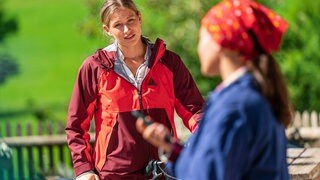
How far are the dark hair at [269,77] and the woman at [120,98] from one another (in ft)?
5.28

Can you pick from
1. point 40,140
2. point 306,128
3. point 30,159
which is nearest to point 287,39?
point 306,128

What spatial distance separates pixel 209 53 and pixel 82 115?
1.74 meters

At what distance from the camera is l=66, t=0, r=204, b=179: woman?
5062mm

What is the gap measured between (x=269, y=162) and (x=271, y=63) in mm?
325

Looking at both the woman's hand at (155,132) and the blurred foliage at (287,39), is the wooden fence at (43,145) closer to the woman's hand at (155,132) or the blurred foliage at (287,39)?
the blurred foliage at (287,39)

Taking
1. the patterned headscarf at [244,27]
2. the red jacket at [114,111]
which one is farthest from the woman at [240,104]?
the red jacket at [114,111]

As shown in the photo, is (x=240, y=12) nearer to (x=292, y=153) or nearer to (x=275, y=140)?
(x=275, y=140)

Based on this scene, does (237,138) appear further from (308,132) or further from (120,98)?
(308,132)

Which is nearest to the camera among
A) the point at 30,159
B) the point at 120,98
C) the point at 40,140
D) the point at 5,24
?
the point at 120,98

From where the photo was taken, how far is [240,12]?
11.5 ft

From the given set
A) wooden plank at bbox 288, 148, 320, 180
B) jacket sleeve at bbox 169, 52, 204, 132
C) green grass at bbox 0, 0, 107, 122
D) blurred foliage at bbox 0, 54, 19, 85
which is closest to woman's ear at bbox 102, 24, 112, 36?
jacket sleeve at bbox 169, 52, 204, 132

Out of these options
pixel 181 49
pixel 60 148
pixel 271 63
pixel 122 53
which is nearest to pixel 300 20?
pixel 181 49

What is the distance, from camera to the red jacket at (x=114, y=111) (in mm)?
5059

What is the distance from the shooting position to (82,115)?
5113 mm
